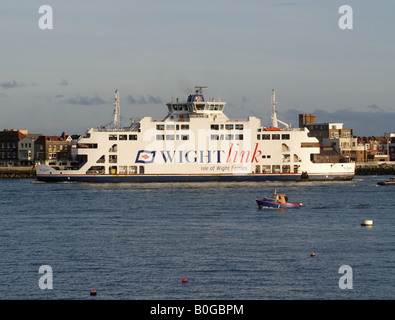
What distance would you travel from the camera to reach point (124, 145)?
80.6 m

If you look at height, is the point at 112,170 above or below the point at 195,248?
above

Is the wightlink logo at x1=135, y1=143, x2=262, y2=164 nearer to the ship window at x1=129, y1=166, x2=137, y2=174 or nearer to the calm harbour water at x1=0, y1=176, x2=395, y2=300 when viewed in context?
the ship window at x1=129, y1=166, x2=137, y2=174

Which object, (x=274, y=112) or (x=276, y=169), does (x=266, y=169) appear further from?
(x=274, y=112)

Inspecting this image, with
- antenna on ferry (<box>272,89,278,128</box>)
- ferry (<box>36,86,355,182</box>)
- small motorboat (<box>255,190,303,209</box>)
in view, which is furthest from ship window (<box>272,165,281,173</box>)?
small motorboat (<box>255,190,303,209</box>)

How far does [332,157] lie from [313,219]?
80188mm

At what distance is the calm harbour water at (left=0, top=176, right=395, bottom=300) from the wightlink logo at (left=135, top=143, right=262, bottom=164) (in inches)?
977

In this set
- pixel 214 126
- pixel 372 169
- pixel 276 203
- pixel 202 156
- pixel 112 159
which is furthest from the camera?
pixel 372 169

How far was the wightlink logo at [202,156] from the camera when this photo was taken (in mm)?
81062

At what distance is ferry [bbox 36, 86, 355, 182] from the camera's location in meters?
80.2

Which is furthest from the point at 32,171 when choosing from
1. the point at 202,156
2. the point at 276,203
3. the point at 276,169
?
the point at 276,203

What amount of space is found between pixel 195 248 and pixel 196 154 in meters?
51.4

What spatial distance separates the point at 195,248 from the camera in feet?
99.0

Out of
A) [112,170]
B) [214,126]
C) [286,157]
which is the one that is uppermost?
[214,126]
